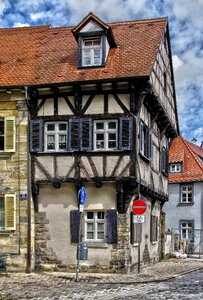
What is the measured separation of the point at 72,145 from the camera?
1856 centimetres

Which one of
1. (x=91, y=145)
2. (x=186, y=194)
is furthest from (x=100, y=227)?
(x=186, y=194)

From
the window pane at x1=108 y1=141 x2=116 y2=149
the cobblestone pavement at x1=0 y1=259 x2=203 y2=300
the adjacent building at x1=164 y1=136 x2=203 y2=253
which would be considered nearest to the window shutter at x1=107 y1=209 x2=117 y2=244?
the cobblestone pavement at x1=0 y1=259 x2=203 y2=300

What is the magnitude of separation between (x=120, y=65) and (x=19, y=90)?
3810 mm

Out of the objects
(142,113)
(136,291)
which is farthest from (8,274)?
(142,113)

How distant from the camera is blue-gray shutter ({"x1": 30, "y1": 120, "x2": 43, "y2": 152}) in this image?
18.7 meters

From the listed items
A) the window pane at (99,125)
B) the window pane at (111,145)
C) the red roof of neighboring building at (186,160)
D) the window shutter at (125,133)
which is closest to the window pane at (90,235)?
the window pane at (111,145)

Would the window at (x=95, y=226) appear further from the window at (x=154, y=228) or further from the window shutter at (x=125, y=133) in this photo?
the window at (x=154, y=228)

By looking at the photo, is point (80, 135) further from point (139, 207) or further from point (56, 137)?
point (139, 207)

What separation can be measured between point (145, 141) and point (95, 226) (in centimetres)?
411

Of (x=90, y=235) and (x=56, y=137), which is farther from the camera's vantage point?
(x=56, y=137)

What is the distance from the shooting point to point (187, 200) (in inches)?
1502

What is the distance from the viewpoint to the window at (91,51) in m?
19.5

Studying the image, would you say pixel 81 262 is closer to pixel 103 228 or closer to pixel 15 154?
pixel 103 228

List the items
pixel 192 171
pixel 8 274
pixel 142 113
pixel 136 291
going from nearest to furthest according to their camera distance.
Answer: pixel 136 291
pixel 8 274
pixel 142 113
pixel 192 171
